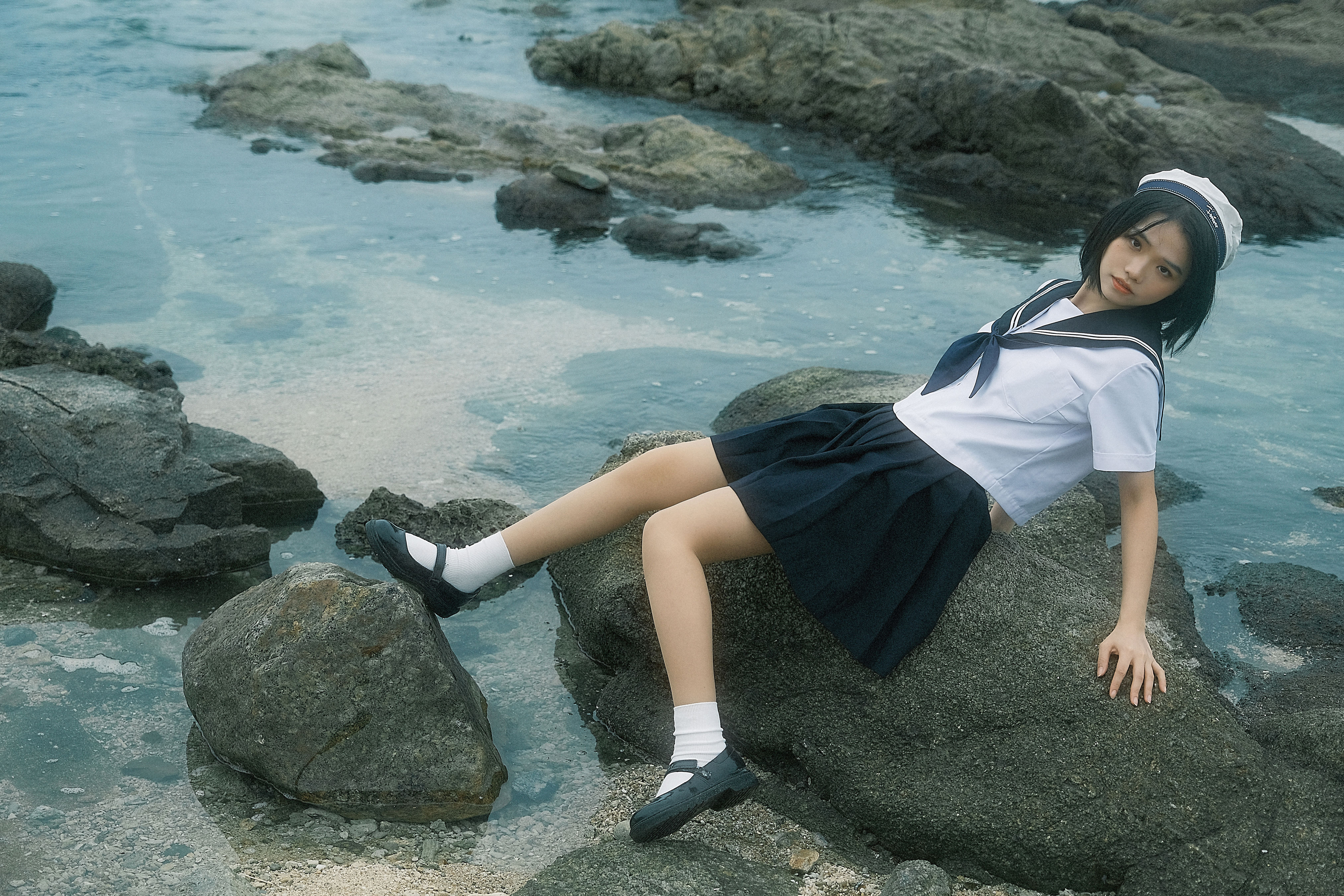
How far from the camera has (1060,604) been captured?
3.08 meters

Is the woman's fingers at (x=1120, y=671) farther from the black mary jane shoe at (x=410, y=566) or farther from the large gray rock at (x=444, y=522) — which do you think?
the large gray rock at (x=444, y=522)

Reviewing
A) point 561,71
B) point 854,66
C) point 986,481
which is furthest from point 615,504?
point 561,71

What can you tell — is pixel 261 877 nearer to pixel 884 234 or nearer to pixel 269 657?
pixel 269 657

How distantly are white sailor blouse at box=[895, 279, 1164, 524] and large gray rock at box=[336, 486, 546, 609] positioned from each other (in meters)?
1.89

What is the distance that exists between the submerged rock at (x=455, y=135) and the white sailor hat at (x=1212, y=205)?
7.11 metres

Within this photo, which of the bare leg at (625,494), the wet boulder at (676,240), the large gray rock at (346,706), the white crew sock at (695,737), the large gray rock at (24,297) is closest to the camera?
the white crew sock at (695,737)

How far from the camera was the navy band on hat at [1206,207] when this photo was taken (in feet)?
9.29

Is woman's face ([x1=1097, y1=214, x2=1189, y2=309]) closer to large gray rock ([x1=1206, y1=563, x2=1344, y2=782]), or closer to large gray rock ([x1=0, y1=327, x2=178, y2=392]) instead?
large gray rock ([x1=1206, y1=563, x2=1344, y2=782])

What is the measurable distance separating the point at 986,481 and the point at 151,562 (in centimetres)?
295

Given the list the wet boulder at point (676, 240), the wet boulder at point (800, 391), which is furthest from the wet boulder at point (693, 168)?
the wet boulder at point (800, 391)

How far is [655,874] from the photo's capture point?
272cm

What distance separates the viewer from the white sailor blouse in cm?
286

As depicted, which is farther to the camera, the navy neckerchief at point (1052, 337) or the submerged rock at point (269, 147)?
the submerged rock at point (269, 147)

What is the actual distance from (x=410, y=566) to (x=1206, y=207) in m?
2.27
